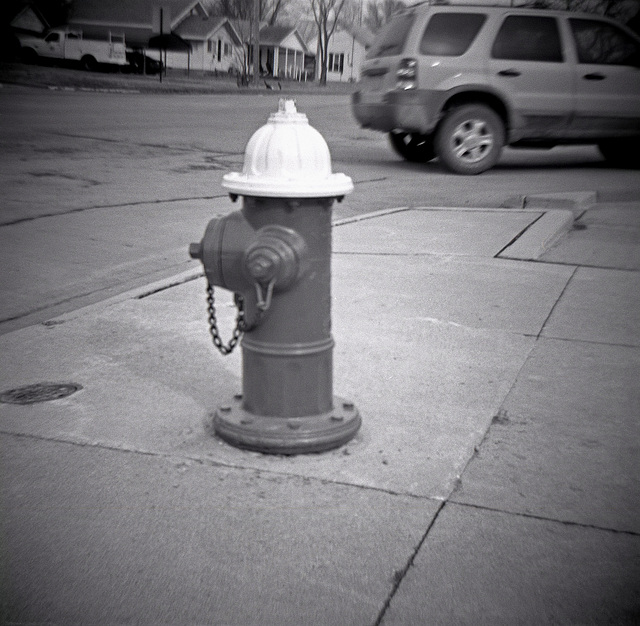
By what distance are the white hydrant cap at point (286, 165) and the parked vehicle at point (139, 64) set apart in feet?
172

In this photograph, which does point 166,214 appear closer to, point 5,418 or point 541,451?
point 5,418

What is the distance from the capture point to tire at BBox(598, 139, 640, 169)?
41.8ft

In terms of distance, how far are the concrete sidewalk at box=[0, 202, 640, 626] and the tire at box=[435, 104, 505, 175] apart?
21.6 feet

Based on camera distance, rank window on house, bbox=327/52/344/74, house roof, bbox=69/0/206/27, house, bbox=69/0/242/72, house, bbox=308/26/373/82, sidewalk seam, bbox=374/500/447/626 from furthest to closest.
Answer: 1. window on house, bbox=327/52/344/74
2. house, bbox=308/26/373/82
3. house roof, bbox=69/0/206/27
4. house, bbox=69/0/242/72
5. sidewalk seam, bbox=374/500/447/626

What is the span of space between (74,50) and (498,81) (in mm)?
47306

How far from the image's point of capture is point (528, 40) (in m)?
11.9

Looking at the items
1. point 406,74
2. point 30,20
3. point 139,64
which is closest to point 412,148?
point 406,74

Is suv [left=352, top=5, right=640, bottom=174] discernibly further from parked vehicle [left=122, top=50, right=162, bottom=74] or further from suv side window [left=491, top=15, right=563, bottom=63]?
parked vehicle [left=122, top=50, right=162, bottom=74]

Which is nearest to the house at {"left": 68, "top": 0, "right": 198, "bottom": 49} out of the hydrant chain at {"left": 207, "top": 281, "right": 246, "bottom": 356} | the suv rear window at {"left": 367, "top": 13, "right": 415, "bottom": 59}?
the suv rear window at {"left": 367, "top": 13, "right": 415, "bottom": 59}

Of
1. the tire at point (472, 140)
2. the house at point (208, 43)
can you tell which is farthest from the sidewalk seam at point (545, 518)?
the house at point (208, 43)

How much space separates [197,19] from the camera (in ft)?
249

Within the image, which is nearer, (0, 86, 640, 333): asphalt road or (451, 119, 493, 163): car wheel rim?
(0, 86, 640, 333): asphalt road

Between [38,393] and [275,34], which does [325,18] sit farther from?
[38,393]

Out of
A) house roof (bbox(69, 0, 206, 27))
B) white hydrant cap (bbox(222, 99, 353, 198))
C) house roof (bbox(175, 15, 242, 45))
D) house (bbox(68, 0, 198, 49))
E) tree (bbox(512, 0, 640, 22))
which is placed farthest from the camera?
house roof (bbox(175, 15, 242, 45))
